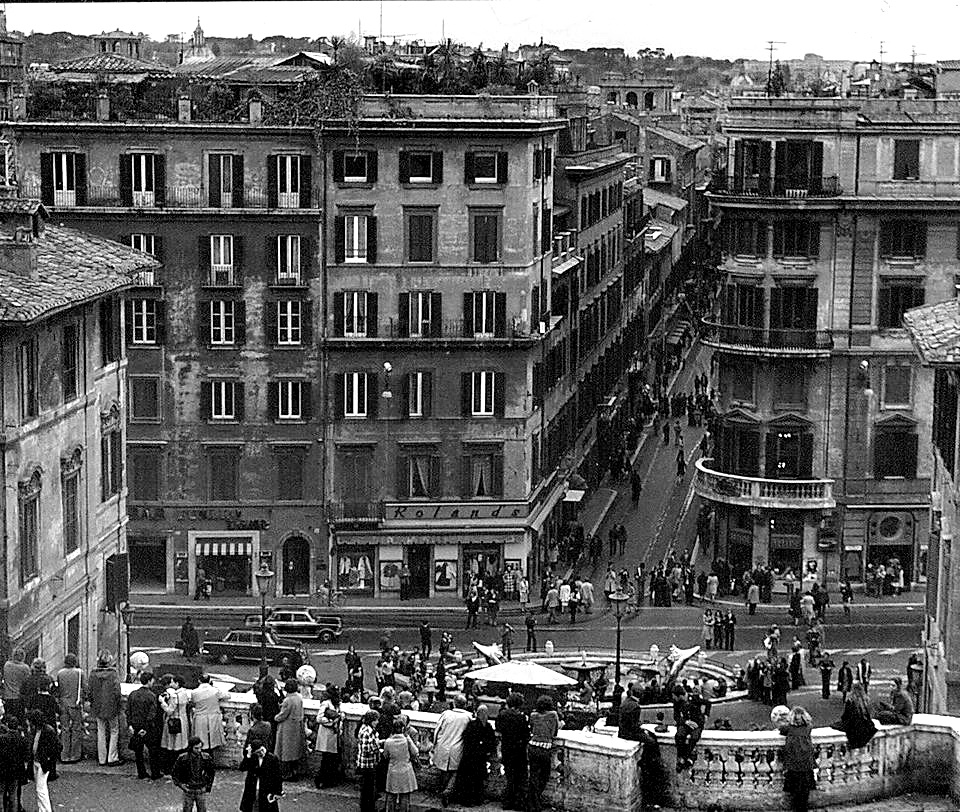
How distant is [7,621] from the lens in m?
52.0

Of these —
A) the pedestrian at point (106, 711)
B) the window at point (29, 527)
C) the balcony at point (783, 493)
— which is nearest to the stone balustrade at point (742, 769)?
the pedestrian at point (106, 711)

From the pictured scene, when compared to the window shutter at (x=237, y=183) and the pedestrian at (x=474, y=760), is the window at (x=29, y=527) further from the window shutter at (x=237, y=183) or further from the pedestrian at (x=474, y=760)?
the window shutter at (x=237, y=183)

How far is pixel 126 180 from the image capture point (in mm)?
87812

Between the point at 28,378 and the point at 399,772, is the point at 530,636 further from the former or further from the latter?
the point at 399,772

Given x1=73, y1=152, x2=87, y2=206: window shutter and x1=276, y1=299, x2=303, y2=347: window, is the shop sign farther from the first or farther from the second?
x1=73, y1=152, x2=87, y2=206: window shutter

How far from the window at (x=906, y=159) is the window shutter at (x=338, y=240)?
2134 cm

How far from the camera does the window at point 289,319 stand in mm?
89062

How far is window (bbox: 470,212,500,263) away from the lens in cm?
8938

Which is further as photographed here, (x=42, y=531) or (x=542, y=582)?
(x=542, y=582)

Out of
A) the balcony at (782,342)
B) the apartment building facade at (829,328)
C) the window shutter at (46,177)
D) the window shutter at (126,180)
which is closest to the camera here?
the window shutter at (46,177)

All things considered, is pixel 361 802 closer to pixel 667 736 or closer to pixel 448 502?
pixel 667 736

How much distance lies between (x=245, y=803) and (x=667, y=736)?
6.54m

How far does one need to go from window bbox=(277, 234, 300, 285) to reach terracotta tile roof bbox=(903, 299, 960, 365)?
1489 inches

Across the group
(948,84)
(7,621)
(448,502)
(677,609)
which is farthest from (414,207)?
(7,621)
